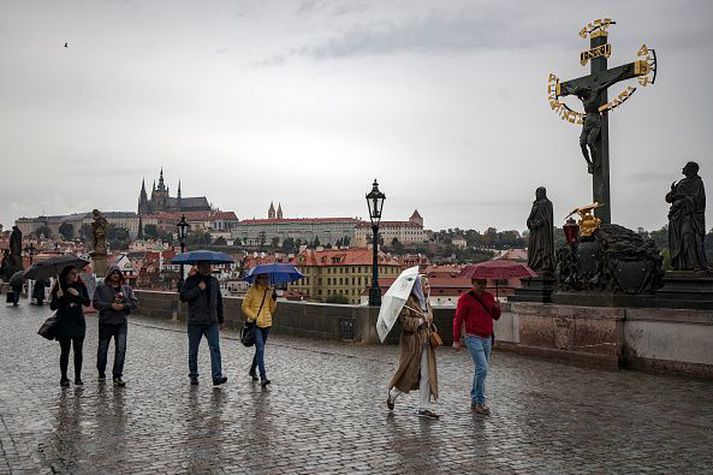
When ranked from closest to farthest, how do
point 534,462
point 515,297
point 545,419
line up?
point 534,462, point 545,419, point 515,297

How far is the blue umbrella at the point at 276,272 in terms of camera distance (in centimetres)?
1079

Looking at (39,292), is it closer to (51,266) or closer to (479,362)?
(51,266)

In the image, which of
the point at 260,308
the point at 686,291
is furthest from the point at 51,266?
the point at 686,291

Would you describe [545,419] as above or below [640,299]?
below

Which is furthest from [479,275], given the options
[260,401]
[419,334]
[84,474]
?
[84,474]

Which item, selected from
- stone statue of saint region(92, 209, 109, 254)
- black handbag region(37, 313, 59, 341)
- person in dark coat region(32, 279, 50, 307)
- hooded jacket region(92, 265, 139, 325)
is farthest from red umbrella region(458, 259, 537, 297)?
person in dark coat region(32, 279, 50, 307)

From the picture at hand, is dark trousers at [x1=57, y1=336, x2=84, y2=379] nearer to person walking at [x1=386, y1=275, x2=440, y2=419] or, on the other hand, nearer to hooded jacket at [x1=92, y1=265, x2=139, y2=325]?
hooded jacket at [x1=92, y1=265, x2=139, y2=325]

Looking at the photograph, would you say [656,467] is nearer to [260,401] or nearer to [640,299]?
[260,401]

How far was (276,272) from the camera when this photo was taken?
36.3 feet

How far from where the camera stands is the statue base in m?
13.9

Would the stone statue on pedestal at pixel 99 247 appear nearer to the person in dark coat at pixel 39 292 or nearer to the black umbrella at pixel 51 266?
the person in dark coat at pixel 39 292

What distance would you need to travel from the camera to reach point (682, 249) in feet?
37.8

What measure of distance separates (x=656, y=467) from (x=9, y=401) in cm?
695

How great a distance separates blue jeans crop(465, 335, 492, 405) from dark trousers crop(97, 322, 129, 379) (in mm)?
4669
